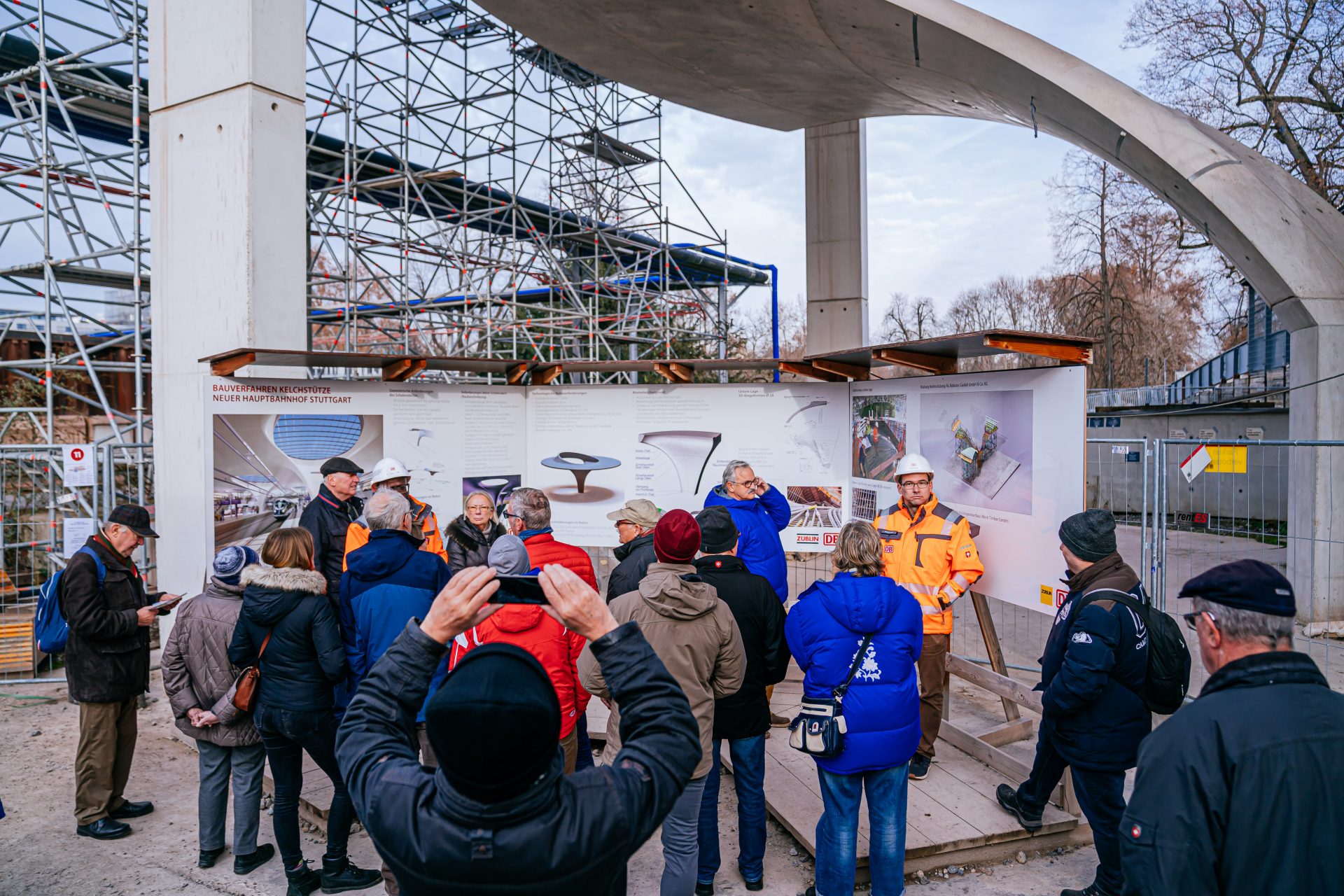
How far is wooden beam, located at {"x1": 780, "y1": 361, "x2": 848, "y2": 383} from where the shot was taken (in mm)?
6098

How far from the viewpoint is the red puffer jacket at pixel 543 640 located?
327 centimetres

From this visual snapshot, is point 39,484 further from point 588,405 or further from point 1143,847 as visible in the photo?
point 1143,847

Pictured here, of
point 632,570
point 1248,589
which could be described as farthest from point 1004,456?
point 1248,589

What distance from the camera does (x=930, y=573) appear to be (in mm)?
4609

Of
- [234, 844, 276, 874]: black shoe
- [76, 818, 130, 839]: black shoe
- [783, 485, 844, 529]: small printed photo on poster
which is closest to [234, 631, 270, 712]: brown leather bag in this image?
[234, 844, 276, 874]: black shoe

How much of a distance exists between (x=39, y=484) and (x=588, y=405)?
7429mm

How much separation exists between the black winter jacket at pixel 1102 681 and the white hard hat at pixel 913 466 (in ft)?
4.80

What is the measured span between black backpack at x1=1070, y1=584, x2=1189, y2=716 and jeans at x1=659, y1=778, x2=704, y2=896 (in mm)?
1814

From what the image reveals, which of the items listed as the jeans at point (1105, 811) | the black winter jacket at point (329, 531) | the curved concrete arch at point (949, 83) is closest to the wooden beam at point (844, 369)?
the curved concrete arch at point (949, 83)

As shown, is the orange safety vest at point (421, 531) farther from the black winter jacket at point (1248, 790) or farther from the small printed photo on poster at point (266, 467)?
the black winter jacket at point (1248, 790)

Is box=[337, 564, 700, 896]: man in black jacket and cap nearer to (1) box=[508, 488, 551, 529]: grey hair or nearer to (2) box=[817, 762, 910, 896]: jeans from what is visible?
(2) box=[817, 762, 910, 896]: jeans

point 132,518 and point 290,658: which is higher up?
point 132,518

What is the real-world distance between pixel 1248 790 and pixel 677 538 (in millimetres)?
1949

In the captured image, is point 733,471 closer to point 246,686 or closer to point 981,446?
point 981,446
